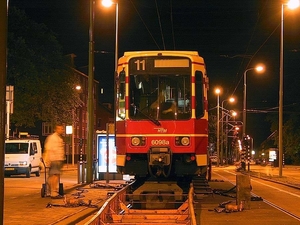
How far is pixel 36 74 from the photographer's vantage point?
39812 mm

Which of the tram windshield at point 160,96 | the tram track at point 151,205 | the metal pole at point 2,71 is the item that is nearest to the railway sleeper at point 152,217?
the tram track at point 151,205

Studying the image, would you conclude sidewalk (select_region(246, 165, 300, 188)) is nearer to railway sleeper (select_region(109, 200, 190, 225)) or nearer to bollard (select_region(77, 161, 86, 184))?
bollard (select_region(77, 161, 86, 184))

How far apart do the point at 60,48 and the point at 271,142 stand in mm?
51100

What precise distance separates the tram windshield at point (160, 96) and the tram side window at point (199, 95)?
8.6 inches

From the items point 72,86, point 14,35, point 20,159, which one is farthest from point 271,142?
point 20,159

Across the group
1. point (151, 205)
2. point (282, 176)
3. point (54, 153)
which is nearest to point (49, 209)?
point (54, 153)

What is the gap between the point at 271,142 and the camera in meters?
86.6

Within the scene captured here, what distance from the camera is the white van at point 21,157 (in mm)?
28531

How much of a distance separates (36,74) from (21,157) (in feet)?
40.6

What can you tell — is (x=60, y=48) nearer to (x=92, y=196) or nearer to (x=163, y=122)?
(x=92, y=196)

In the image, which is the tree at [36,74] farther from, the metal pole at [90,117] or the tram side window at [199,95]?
the tram side window at [199,95]

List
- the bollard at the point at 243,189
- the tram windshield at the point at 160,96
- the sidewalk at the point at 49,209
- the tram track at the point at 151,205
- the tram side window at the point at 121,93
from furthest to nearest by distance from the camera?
the bollard at the point at 243,189, the tram side window at the point at 121,93, the tram windshield at the point at 160,96, the sidewalk at the point at 49,209, the tram track at the point at 151,205

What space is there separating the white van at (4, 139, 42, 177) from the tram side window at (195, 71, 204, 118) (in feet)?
54.4

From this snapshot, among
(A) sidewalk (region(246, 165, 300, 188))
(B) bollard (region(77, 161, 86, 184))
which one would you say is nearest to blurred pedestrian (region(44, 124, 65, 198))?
(B) bollard (region(77, 161, 86, 184))
